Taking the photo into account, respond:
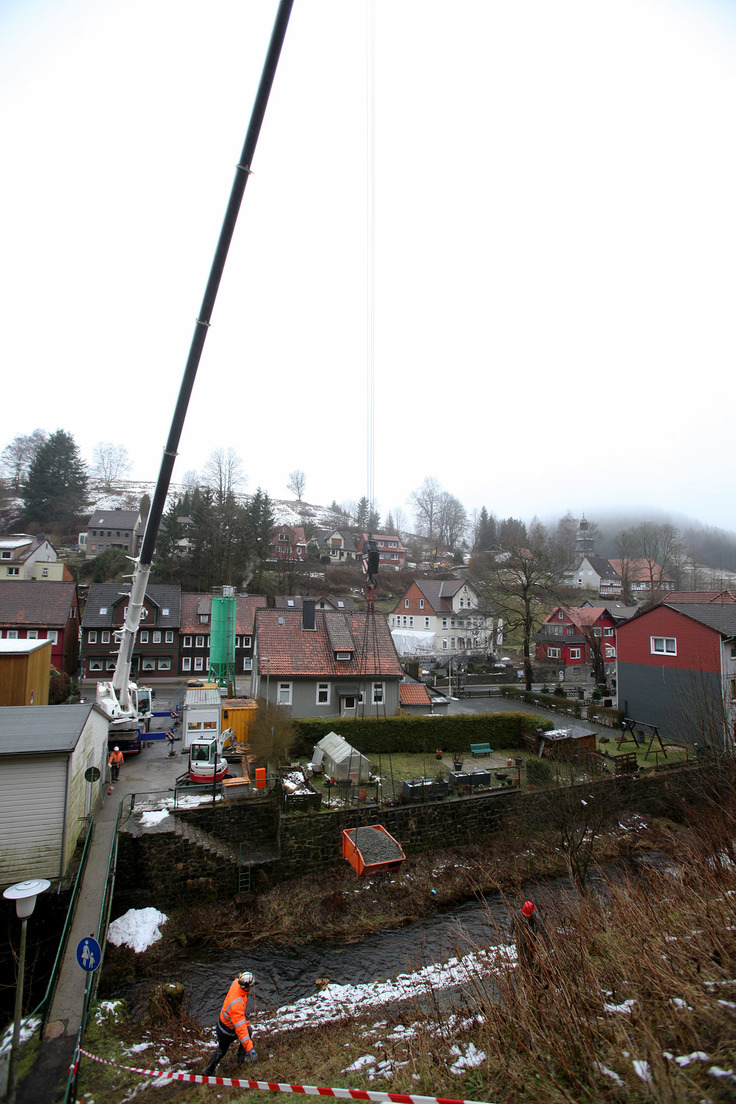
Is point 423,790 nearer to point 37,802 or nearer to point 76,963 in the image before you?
point 76,963

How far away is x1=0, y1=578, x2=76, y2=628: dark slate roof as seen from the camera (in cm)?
3834

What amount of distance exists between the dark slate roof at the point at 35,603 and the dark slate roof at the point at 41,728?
88.0 feet

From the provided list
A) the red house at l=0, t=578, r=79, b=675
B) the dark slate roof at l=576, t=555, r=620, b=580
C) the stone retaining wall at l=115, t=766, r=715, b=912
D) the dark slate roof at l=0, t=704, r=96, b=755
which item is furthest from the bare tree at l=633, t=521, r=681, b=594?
the dark slate roof at l=0, t=704, r=96, b=755

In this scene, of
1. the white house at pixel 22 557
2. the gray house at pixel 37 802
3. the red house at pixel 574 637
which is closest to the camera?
the gray house at pixel 37 802

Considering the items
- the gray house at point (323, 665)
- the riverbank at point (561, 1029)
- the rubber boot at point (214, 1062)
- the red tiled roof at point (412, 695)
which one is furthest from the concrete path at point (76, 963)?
the red tiled roof at point (412, 695)

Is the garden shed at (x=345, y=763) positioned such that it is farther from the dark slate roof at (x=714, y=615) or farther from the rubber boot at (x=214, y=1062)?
the dark slate roof at (x=714, y=615)

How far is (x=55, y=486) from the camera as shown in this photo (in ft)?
234

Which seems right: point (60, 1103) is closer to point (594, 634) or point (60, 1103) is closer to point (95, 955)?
point (95, 955)

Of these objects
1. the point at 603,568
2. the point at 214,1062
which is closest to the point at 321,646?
the point at 214,1062

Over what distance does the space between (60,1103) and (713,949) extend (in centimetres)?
911

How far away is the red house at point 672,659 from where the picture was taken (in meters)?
25.4

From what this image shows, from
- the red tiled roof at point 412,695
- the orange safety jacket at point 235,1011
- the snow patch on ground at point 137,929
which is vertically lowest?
the snow patch on ground at point 137,929

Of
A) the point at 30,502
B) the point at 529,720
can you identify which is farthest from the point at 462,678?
the point at 30,502

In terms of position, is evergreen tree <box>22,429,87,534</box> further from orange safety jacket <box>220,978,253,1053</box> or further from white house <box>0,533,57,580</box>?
orange safety jacket <box>220,978,253,1053</box>
